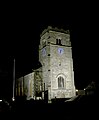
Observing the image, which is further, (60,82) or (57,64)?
(57,64)

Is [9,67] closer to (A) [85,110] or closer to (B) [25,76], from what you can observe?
(B) [25,76]

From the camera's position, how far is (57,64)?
120 ft

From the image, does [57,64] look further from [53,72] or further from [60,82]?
[60,82]

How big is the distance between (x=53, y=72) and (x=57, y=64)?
2147 millimetres

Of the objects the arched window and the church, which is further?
the arched window

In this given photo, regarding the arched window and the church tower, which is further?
the arched window

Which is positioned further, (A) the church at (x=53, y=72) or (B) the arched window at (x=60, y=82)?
(B) the arched window at (x=60, y=82)

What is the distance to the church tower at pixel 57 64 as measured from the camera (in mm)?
34750

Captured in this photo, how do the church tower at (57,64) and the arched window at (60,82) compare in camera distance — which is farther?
the arched window at (60,82)

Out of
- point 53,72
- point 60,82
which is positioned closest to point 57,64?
point 53,72

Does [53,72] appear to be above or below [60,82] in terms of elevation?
above

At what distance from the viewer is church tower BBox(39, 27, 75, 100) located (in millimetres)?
34750

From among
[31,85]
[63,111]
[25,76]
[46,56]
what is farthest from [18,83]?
[63,111]

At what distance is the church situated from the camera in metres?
34.8
